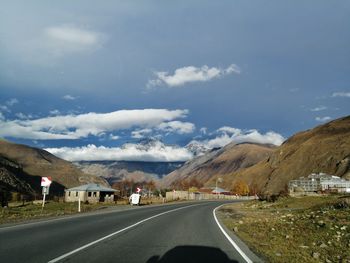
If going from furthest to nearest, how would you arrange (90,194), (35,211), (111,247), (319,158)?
(319,158)
(90,194)
(35,211)
(111,247)

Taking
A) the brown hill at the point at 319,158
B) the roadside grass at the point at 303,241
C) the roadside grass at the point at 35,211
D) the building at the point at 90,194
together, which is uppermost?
the brown hill at the point at 319,158

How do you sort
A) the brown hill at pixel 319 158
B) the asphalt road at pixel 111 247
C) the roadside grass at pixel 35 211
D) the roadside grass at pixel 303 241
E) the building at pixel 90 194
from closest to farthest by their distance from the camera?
1. the asphalt road at pixel 111 247
2. the roadside grass at pixel 303 241
3. the roadside grass at pixel 35 211
4. the building at pixel 90 194
5. the brown hill at pixel 319 158

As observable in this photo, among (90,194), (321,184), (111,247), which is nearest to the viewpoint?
(111,247)

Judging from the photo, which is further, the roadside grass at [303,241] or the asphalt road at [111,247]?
the roadside grass at [303,241]

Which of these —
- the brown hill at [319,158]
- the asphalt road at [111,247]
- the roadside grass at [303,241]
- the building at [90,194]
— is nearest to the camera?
the asphalt road at [111,247]

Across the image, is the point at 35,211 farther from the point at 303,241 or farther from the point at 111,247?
the point at 303,241

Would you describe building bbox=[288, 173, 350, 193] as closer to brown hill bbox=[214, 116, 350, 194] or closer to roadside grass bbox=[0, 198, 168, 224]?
brown hill bbox=[214, 116, 350, 194]

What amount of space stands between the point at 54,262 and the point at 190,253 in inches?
151

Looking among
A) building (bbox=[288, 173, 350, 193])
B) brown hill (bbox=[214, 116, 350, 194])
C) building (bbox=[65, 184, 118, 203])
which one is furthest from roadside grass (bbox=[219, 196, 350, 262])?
brown hill (bbox=[214, 116, 350, 194])

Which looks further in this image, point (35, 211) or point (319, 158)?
point (319, 158)

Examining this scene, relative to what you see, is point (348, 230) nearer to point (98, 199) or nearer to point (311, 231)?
point (311, 231)

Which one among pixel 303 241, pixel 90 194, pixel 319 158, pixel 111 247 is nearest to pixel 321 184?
pixel 90 194

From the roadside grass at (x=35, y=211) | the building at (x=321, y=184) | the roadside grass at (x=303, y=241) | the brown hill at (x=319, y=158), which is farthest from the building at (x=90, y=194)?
the roadside grass at (x=303, y=241)

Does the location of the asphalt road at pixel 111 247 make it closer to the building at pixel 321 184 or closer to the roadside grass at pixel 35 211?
the roadside grass at pixel 35 211
